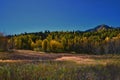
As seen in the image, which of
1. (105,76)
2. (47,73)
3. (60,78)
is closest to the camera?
(60,78)

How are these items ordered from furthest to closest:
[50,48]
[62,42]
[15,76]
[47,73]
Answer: [62,42] < [50,48] < [47,73] < [15,76]

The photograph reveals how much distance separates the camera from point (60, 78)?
45.0 feet

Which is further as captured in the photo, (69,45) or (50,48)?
(69,45)

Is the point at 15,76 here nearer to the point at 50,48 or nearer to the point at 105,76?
the point at 105,76

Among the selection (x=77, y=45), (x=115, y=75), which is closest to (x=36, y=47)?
(x=77, y=45)

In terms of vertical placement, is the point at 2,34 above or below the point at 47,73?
above

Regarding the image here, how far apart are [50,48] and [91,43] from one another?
24162 millimetres

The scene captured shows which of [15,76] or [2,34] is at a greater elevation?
[2,34]

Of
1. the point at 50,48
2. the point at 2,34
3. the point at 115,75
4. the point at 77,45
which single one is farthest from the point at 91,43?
the point at 115,75

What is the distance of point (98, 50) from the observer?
142 meters

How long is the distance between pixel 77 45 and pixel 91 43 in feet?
21.8

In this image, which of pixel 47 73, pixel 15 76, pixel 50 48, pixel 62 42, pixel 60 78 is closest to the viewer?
pixel 15 76

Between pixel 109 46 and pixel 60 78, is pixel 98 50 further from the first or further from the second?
pixel 60 78

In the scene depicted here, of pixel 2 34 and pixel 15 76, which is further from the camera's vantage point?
pixel 2 34
